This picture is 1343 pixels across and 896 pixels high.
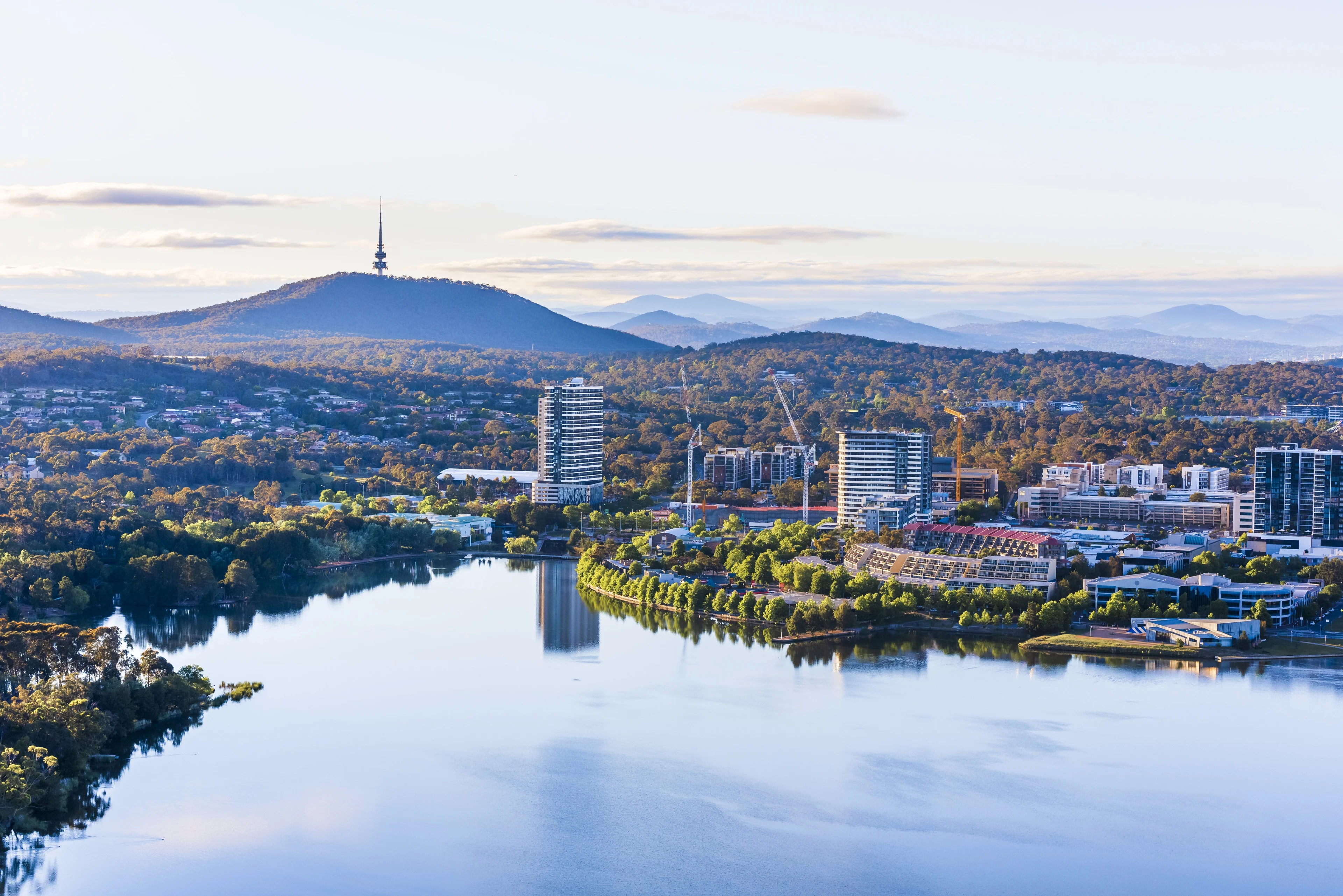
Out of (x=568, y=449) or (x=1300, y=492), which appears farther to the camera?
(x=568, y=449)

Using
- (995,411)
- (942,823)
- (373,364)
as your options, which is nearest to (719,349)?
(373,364)

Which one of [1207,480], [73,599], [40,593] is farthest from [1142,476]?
[40,593]

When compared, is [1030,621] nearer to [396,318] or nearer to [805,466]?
[805,466]

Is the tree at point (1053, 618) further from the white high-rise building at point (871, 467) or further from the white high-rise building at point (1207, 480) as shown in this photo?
the white high-rise building at point (1207, 480)

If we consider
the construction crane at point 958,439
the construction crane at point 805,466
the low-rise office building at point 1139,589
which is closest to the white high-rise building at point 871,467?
the construction crane at point 805,466

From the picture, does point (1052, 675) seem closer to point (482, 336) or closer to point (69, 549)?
point (69, 549)

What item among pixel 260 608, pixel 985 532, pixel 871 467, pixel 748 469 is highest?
pixel 871 467
